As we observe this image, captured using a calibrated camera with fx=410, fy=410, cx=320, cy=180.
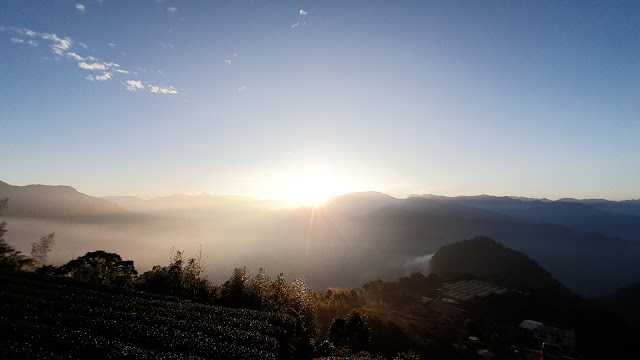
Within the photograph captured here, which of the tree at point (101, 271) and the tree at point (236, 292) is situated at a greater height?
A: the tree at point (101, 271)

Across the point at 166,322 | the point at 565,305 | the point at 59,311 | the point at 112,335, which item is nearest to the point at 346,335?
the point at 166,322

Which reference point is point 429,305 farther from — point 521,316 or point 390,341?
point 390,341

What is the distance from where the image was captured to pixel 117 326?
56.7 ft

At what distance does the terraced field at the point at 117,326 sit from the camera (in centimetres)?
1427

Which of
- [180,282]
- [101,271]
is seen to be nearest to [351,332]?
[180,282]

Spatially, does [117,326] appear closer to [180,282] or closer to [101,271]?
[180,282]

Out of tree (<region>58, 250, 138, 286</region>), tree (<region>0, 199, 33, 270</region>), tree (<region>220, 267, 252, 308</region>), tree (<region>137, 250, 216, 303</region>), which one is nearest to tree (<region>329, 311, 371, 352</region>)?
Result: tree (<region>220, 267, 252, 308</region>)

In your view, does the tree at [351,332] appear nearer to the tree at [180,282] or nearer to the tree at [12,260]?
the tree at [180,282]

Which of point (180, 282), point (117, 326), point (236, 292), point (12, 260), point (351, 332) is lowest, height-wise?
point (351, 332)

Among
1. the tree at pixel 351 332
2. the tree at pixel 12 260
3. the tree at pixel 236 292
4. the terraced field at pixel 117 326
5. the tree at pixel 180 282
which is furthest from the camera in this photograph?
the tree at pixel 12 260

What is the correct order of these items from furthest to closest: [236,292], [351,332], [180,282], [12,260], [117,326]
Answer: [12,260] < [180,282] < [236,292] < [351,332] < [117,326]

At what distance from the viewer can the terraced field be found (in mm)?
14266

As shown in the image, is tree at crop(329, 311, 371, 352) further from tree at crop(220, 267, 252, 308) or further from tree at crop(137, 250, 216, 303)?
tree at crop(137, 250, 216, 303)

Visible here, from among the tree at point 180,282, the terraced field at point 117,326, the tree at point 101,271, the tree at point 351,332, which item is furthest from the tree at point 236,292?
the tree at point 101,271
